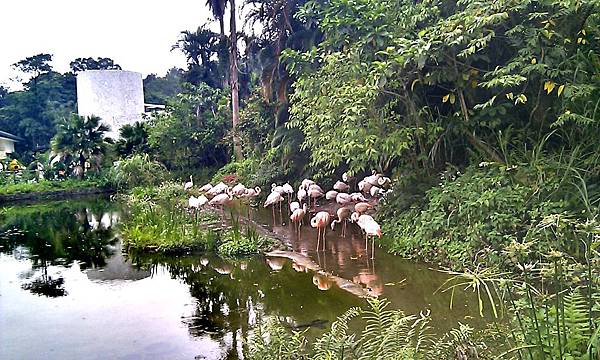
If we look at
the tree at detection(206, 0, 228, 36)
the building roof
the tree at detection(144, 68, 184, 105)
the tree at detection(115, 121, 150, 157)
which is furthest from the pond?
the tree at detection(144, 68, 184, 105)

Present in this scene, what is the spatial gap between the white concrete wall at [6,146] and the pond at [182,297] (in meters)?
25.0

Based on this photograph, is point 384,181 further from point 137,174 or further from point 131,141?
point 131,141

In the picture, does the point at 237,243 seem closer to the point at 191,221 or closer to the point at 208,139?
the point at 191,221

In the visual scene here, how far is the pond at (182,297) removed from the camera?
4430mm

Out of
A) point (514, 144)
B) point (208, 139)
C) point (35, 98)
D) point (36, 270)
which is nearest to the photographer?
point (514, 144)

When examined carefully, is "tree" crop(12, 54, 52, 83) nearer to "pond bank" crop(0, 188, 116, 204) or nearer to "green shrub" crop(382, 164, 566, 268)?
"pond bank" crop(0, 188, 116, 204)

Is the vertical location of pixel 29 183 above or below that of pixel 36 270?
above

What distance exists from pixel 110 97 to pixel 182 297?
25439mm

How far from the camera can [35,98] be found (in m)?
32.0

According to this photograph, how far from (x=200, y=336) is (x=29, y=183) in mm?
18431

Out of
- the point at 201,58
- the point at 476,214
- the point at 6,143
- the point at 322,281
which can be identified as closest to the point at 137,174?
the point at 201,58

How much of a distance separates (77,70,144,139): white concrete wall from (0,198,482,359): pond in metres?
21.3

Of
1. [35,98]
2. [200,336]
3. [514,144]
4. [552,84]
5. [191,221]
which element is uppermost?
[35,98]

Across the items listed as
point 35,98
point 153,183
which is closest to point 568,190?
point 153,183
